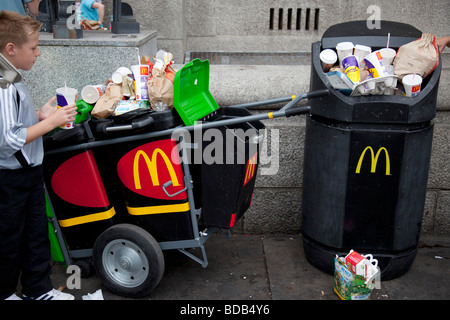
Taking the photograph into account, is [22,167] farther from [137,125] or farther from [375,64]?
[375,64]

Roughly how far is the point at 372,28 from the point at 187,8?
11.0 ft

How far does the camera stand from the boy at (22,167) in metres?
2.70

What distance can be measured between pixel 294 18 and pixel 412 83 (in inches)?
145

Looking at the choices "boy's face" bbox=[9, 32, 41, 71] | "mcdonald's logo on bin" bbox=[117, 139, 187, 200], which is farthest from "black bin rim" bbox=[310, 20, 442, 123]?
"boy's face" bbox=[9, 32, 41, 71]

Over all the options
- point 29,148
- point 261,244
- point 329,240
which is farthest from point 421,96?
point 29,148

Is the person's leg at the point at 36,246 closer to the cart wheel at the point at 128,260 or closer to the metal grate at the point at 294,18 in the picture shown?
the cart wheel at the point at 128,260

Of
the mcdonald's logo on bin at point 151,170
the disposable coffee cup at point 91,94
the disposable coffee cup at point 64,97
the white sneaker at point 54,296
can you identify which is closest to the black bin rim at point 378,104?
the mcdonald's logo on bin at point 151,170

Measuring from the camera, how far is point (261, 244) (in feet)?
13.4

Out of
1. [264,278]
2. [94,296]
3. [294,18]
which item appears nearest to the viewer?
[94,296]

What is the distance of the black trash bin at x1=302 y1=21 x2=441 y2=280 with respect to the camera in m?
3.10

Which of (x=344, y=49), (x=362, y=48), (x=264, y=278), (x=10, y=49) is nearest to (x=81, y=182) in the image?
(x=10, y=49)

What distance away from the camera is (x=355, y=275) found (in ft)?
10.2

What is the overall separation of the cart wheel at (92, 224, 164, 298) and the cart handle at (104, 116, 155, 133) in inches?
25.4

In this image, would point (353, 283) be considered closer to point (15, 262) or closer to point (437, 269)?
point (437, 269)
